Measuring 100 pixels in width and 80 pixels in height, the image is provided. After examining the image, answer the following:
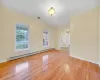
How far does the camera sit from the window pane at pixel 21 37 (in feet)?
13.5

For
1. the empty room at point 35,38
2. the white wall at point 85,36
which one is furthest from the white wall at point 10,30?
the white wall at point 85,36

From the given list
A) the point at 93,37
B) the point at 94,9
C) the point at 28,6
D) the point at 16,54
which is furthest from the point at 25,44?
the point at 94,9

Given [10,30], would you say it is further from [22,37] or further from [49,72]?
[49,72]

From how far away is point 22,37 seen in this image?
14.4 ft

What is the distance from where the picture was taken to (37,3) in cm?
335

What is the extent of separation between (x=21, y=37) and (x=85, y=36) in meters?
A: 3.42

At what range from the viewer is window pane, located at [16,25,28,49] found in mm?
4104

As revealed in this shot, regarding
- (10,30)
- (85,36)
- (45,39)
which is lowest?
(45,39)

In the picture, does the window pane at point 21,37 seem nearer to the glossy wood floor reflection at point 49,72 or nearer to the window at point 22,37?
the window at point 22,37

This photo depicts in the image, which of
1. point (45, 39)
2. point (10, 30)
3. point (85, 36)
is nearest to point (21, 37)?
point (10, 30)

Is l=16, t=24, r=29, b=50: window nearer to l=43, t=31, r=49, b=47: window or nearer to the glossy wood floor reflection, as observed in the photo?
the glossy wood floor reflection

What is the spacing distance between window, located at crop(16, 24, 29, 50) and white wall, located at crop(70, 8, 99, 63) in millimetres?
2714

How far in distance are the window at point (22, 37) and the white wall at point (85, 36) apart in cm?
271

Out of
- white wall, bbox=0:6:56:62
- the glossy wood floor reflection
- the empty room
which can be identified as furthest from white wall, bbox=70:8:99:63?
white wall, bbox=0:6:56:62
